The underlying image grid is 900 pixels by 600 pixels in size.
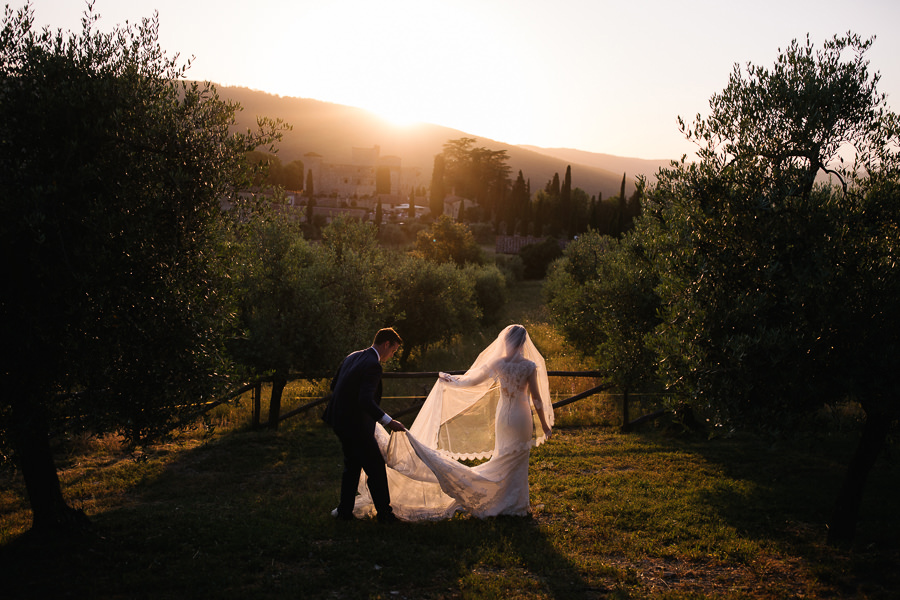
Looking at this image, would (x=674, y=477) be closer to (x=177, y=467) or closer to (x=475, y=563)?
(x=475, y=563)

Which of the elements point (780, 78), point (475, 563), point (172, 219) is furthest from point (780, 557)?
point (172, 219)

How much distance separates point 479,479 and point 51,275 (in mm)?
5749

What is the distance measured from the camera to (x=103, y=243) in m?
6.28

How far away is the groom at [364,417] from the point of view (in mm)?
7977

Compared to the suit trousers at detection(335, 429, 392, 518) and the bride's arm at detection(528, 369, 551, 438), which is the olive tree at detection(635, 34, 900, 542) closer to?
the bride's arm at detection(528, 369, 551, 438)

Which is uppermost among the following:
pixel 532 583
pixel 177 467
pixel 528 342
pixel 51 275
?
pixel 51 275

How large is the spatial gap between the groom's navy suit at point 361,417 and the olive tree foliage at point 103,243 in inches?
58.8

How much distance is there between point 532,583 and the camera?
670cm

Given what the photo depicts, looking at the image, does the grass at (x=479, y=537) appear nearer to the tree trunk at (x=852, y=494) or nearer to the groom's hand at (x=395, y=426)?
the tree trunk at (x=852, y=494)

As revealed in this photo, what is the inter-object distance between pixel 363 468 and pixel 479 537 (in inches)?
70.0

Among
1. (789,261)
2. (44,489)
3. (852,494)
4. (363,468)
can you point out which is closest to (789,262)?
(789,261)

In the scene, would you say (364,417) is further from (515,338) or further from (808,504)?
(808,504)

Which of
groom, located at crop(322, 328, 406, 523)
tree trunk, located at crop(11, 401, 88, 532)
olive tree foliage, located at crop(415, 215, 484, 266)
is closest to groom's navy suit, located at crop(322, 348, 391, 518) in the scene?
groom, located at crop(322, 328, 406, 523)

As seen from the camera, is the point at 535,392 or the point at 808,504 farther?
the point at 808,504
